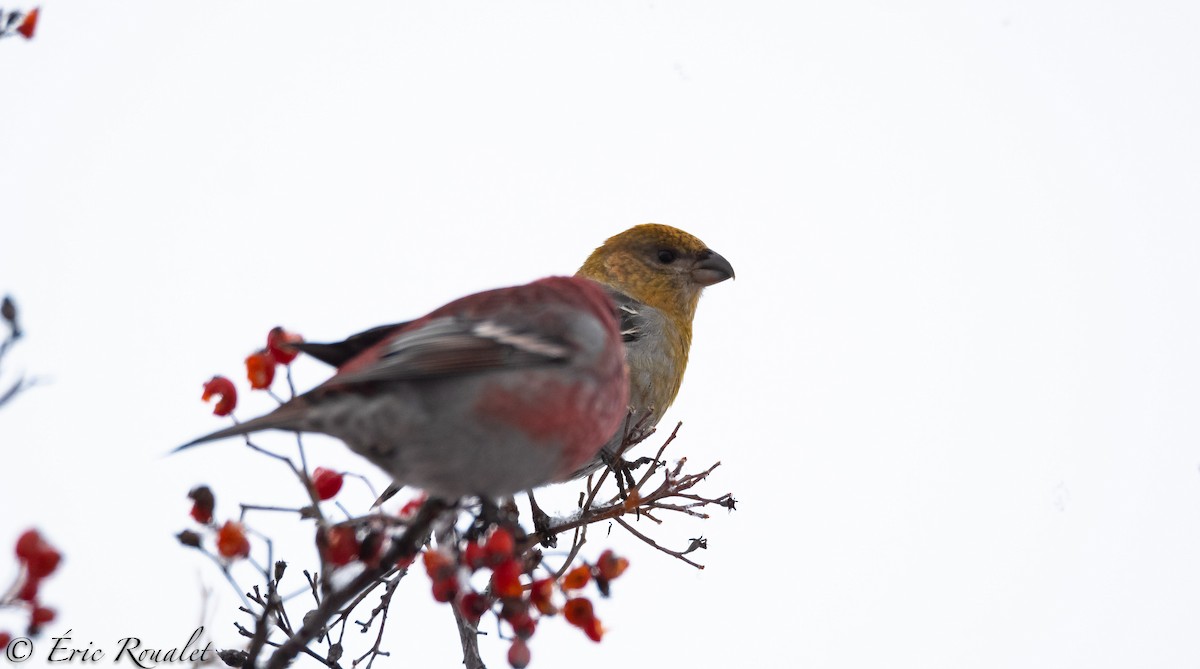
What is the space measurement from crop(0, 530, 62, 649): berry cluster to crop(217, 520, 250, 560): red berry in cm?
33

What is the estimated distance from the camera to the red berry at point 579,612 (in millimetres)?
2799

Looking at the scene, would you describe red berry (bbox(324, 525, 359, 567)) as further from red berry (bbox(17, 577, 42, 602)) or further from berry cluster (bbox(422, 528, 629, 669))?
red berry (bbox(17, 577, 42, 602))

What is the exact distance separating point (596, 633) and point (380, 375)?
89cm

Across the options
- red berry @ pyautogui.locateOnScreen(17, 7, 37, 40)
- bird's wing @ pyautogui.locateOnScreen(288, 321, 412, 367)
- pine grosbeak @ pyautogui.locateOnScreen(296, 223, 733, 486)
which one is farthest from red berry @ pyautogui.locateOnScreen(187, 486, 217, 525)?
pine grosbeak @ pyautogui.locateOnScreen(296, 223, 733, 486)

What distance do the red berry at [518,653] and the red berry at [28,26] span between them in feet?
6.17

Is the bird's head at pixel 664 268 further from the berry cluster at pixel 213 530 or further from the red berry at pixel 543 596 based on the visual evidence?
the berry cluster at pixel 213 530

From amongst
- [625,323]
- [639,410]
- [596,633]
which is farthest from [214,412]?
[625,323]

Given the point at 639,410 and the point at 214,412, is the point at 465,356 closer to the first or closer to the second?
the point at 214,412

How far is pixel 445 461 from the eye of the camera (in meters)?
2.56

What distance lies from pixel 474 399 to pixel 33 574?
1.00 meters

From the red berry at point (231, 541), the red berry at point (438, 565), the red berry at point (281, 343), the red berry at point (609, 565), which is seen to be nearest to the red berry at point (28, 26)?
the red berry at point (281, 343)

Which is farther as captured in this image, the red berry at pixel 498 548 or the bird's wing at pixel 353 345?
the bird's wing at pixel 353 345

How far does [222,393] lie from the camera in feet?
8.64

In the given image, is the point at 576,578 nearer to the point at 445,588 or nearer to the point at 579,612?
the point at 579,612
